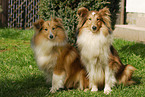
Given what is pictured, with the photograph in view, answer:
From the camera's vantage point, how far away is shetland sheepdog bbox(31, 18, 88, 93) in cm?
409

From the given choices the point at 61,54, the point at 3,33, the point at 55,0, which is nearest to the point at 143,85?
the point at 61,54

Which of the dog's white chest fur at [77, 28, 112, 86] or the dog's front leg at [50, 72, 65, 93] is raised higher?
the dog's white chest fur at [77, 28, 112, 86]

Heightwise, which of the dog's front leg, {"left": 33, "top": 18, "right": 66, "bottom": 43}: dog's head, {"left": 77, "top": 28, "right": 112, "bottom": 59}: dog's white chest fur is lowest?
the dog's front leg

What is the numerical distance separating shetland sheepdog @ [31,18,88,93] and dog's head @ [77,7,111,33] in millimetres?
459

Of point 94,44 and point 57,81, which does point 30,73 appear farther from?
point 94,44

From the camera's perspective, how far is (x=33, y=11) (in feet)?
38.6

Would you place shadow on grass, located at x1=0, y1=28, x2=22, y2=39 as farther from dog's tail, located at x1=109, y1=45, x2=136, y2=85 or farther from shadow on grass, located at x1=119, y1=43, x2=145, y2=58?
dog's tail, located at x1=109, y1=45, x2=136, y2=85

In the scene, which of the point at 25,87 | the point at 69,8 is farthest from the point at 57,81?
the point at 69,8

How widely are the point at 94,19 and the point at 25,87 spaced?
190 cm

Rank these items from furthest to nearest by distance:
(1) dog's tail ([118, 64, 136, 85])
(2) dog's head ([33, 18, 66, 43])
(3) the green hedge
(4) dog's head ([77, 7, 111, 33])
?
(3) the green hedge, (1) dog's tail ([118, 64, 136, 85]), (2) dog's head ([33, 18, 66, 43]), (4) dog's head ([77, 7, 111, 33])

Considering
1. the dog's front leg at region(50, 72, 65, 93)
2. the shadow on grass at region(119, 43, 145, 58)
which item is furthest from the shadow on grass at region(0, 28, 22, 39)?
the dog's front leg at region(50, 72, 65, 93)

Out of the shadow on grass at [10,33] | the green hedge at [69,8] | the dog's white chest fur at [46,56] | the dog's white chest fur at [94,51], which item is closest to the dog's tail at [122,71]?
the dog's white chest fur at [94,51]

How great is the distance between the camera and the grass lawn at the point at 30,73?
411cm

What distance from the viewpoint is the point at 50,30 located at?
406cm
